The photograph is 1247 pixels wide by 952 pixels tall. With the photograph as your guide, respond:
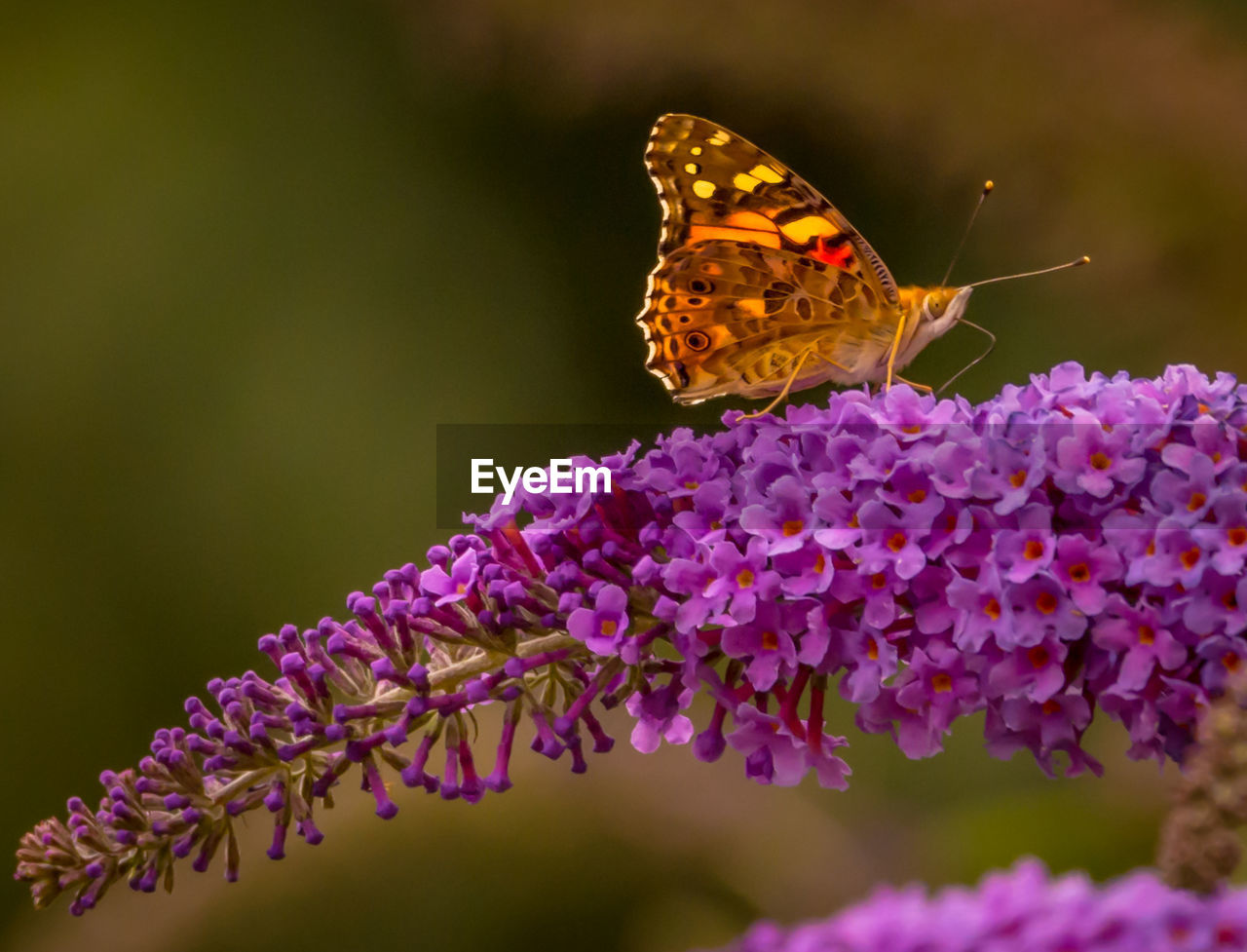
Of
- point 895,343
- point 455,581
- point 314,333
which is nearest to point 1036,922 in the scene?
point 455,581

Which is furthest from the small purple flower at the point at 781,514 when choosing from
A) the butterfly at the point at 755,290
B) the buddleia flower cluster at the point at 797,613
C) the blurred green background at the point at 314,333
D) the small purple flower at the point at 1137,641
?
the blurred green background at the point at 314,333

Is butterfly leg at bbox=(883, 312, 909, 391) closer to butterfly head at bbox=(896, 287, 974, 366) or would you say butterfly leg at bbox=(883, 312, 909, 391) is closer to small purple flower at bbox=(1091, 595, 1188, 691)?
butterfly head at bbox=(896, 287, 974, 366)

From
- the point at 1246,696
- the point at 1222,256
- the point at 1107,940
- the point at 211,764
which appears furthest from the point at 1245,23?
the point at 211,764

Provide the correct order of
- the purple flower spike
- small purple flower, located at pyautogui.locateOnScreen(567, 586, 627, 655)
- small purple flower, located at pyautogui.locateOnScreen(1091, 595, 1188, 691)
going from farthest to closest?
small purple flower, located at pyautogui.locateOnScreen(567, 586, 627, 655), small purple flower, located at pyautogui.locateOnScreen(1091, 595, 1188, 691), the purple flower spike

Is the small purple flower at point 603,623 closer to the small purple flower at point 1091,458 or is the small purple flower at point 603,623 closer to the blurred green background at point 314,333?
the small purple flower at point 1091,458

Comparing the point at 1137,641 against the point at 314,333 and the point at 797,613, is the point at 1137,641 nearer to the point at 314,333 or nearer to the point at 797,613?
the point at 797,613

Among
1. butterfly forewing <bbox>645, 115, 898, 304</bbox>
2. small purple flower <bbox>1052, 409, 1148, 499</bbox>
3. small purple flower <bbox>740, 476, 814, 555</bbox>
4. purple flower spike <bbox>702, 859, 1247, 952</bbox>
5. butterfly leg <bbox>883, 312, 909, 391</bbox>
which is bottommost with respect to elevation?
purple flower spike <bbox>702, 859, 1247, 952</bbox>

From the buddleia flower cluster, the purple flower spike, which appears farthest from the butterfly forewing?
the purple flower spike
